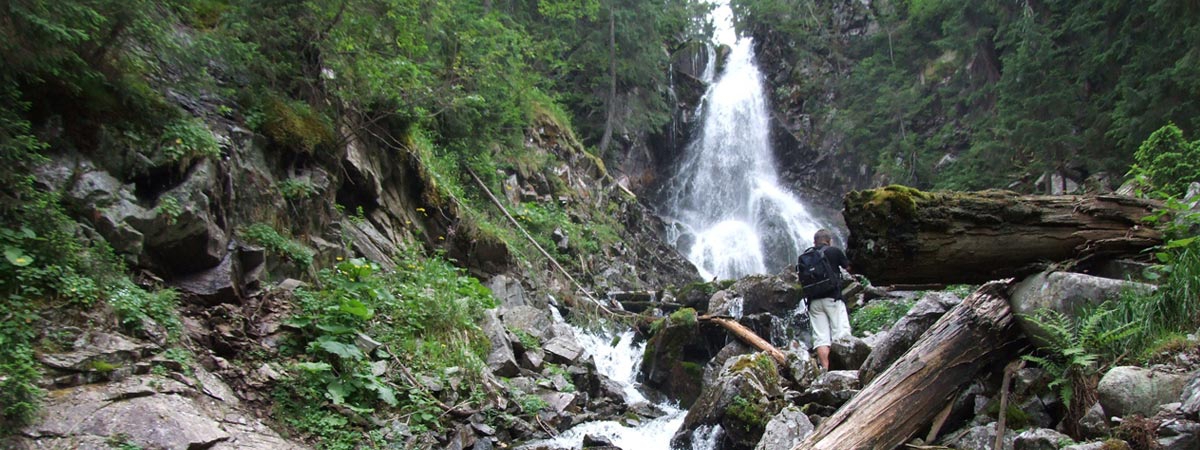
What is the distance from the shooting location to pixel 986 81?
19984 mm

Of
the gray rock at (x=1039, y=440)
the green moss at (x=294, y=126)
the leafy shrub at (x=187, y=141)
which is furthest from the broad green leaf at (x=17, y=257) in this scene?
the gray rock at (x=1039, y=440)

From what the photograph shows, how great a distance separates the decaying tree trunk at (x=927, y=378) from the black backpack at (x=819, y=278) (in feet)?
9.84

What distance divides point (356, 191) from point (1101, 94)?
1699 cm

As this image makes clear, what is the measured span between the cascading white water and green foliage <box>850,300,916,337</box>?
10244 mm

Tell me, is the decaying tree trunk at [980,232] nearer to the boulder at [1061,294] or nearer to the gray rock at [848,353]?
the boulder at [1061,294]

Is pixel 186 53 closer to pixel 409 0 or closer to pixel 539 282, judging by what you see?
pixel 409 0

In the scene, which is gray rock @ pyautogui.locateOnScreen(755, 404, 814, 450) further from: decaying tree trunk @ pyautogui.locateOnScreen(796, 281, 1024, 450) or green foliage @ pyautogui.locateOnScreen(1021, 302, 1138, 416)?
green foliage @ pyautogui.locateOnScreen(1021, 302, 1138, 416)

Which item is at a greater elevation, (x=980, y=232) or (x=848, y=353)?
(x=980, y=232)

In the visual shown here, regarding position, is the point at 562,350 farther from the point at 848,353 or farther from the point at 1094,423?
the point at 1094,423

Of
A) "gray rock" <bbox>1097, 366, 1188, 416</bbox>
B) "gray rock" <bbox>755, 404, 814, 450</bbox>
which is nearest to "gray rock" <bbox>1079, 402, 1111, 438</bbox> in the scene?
"gray rock" <bbox>1097, 366, 1188, 416</bbox>

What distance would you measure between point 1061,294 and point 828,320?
3.59 meters

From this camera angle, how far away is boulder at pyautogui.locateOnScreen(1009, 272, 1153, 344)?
140 inches

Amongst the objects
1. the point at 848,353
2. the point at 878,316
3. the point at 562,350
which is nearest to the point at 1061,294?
the point at 848,353

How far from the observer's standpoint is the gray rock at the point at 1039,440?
3.03 m
